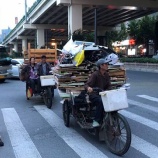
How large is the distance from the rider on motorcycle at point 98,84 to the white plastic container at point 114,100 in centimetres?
41

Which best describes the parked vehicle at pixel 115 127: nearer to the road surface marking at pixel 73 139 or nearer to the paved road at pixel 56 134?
the paved road at pixel 56 134

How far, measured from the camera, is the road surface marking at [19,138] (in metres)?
5.97

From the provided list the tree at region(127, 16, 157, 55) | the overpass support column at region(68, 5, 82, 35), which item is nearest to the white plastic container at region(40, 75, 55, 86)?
the overpass support column at region(68, 5, 82, 35)

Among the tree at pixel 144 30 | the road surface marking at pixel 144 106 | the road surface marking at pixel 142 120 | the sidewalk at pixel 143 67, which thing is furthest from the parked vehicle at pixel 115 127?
the tree at pixel 144 30

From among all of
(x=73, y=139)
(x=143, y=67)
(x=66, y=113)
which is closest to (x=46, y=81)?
(x=66, y=113)

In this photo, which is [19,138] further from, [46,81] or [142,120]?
[46,81]

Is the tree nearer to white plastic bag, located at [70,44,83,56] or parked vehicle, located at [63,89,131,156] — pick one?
white plastic bag, located at [70,44,83,56]

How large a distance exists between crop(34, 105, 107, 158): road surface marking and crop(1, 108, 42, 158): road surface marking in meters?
0.71

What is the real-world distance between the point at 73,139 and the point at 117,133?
1.29 m

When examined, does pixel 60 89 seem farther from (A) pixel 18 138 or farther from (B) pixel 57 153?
(B) pixel 57 153

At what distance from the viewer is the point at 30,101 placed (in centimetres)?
1239

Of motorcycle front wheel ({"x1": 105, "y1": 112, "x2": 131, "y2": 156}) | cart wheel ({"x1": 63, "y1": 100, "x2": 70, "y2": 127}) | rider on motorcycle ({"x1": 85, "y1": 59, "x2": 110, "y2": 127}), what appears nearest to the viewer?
motorcycle front wheel ({"x1": 105, "y1": 112, "x2": 131, "y2": 156})

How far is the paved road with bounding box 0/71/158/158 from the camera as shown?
5.96 m

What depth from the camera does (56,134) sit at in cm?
734
